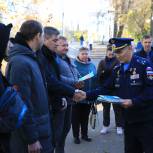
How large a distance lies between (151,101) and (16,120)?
220 centimetres

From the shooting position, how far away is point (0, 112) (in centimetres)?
276

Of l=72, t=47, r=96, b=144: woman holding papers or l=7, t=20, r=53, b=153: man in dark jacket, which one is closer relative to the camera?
l=7, t=20, r=53, b=153: man in dark jacket

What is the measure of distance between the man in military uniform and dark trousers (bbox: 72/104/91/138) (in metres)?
2.68

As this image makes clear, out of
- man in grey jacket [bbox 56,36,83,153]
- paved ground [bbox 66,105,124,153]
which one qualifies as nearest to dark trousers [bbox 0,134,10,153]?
man in grey jacket [bbox 56,36,83,153]

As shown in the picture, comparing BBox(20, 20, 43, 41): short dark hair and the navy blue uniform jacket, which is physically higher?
BBox(20, 20, 43, 41): short dark hair

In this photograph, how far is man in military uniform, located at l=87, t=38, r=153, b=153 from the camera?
4559mm

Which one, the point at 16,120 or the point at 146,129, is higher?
the point at 16,120

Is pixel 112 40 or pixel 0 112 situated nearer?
pixel 0 112

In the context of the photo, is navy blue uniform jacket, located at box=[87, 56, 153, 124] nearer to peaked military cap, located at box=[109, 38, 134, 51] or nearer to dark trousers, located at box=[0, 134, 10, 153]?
peaked military cap, located at box=[109, 38, 134, 51]

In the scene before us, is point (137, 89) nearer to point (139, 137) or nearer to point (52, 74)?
point (139, 137)

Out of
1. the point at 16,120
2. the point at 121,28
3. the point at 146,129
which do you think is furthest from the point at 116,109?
the point at 121,28

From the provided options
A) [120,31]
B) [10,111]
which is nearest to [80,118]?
[10,111]

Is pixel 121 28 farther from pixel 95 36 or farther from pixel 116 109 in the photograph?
pixel 116 109

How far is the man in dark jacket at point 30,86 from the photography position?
3.70 m
